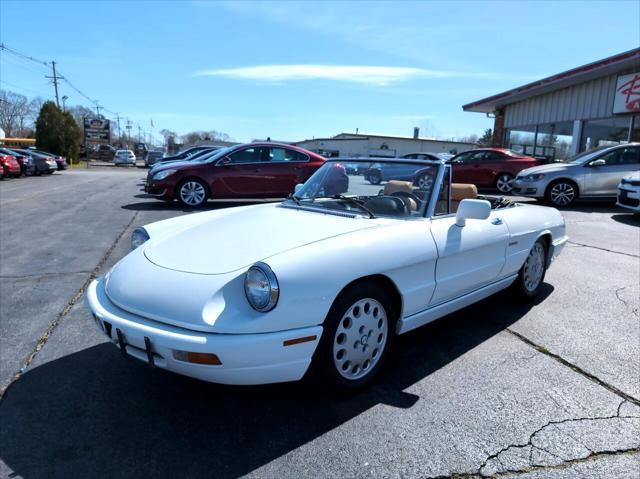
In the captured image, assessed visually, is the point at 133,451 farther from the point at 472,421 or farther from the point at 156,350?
the point at 472,421

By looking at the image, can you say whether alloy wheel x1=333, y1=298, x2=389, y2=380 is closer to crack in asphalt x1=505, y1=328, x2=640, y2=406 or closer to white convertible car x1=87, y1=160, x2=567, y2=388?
white convertible car x1=87, y1=160, x2=567, y2=388

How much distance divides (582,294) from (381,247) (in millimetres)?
2961

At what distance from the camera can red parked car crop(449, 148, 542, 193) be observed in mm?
13398

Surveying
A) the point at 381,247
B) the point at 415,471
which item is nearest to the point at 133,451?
the point at 415,471

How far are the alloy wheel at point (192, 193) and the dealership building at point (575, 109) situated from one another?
1172 centimetres

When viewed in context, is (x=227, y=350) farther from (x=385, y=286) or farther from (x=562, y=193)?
(x=562, y=193)

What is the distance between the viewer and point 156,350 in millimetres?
2217

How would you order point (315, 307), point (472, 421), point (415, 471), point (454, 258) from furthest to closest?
point (454, 258)
point (472, 421)
point (315, 307)
point (415, 471)

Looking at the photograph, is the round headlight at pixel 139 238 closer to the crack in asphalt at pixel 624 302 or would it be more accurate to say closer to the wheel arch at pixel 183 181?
the crack in asphalt at pixel 624 302

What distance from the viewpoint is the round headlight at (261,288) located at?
221 centimetres

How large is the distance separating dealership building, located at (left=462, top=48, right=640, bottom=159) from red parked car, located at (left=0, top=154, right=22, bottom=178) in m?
20.9

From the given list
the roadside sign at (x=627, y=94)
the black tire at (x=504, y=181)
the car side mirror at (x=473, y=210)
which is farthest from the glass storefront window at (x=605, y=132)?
the car side mirror at (x=473, y=210)

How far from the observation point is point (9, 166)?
2016cm

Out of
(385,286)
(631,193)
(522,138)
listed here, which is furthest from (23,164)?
(385,286)
